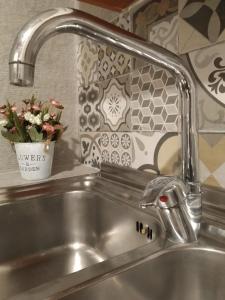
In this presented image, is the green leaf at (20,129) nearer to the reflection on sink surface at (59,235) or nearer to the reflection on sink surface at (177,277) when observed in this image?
the reflection on sink surface at (59,235)

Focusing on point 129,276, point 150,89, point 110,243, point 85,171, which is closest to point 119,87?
point 150,89

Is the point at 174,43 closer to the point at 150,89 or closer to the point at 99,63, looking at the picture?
the point at 150,89

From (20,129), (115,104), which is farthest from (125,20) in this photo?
(20,129)

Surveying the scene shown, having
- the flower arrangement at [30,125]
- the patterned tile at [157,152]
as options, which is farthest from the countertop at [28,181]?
the patterned tile at [157,152]

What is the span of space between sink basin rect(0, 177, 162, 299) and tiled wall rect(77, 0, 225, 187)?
174mm

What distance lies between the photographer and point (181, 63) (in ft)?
1.63

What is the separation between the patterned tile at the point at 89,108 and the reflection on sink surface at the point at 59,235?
30 centimetres

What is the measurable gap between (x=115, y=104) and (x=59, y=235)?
0.45 meters

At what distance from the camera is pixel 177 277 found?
1.64 ft

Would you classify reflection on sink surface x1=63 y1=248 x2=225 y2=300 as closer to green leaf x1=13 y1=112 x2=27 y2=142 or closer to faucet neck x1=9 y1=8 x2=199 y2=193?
faucet neck x1=9 y1=8 x2=199 y2=193

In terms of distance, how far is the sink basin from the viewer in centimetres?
70

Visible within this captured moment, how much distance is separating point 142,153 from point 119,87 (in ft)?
0.76

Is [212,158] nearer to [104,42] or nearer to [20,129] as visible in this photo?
[104,42]

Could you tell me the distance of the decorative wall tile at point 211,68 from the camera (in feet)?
1.85
